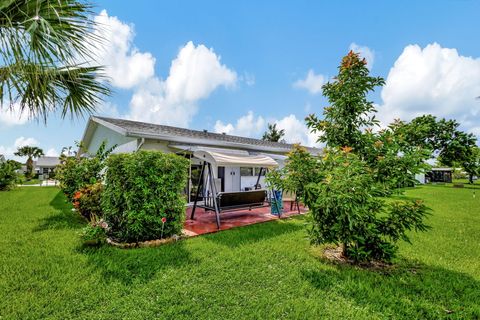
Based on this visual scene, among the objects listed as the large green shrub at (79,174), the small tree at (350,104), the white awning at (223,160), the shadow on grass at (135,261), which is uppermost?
the small tree at (350,104)

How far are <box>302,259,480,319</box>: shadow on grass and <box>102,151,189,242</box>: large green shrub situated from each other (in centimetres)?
467

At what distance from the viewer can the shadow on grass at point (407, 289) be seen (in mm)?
4070

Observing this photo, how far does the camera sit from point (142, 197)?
23.9 feet

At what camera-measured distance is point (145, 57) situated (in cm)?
1366

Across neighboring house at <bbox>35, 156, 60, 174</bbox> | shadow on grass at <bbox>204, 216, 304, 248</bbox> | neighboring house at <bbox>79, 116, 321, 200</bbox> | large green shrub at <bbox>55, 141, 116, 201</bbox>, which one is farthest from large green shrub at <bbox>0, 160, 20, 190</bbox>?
neighboring house at <bbox>35, 156, 60, 174</bbox>

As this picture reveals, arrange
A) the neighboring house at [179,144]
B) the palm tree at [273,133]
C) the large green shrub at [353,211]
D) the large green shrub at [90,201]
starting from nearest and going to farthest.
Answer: the large green shrub at [353,211] → the large green shrub at [90,201] → the neighboring house at [179,144] → the palm tree at [273,133]

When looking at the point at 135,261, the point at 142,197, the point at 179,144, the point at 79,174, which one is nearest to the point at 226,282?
the point at 135,261

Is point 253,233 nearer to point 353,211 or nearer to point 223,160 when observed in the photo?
point 223,160

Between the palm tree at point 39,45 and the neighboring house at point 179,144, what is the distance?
640 centimetres

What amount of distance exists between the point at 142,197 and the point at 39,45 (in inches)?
180

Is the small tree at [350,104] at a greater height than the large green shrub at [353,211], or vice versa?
the small tree at [350,104]

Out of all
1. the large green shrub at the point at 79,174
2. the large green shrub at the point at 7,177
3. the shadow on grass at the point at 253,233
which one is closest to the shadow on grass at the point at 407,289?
the shadow on grass at the point at 253,233

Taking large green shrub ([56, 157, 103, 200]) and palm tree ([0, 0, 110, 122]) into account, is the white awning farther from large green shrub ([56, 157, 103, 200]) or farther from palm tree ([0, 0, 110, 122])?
palm tree ([0, 0, 110, 122])

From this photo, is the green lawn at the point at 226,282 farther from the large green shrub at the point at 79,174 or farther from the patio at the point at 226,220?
the large green shrub at the point at 79,174
